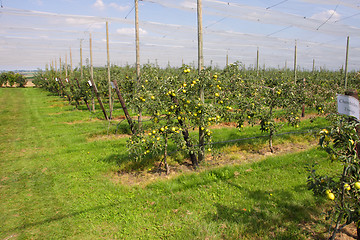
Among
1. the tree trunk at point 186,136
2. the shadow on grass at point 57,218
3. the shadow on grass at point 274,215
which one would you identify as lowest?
the shadow on grass at point 57,218

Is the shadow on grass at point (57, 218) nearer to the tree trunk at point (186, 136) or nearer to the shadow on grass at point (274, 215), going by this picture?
the shadow on grass at point (274, 215)

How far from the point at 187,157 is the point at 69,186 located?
3320 mm

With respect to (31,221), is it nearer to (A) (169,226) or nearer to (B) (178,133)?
(A) (169,226)

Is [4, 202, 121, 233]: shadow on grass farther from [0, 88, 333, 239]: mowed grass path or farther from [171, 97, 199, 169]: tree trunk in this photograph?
[171, 97, 199, 169]: tree trunk

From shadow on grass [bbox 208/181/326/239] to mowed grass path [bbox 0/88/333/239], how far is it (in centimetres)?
2

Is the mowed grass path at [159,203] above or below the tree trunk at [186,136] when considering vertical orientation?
below

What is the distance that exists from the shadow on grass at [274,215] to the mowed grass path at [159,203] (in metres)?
0.02

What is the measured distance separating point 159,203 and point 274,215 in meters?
2.14

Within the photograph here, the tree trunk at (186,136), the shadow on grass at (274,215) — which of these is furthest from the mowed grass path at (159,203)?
the tree trunk at (186,136)

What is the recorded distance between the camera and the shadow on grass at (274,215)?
3.75 metres

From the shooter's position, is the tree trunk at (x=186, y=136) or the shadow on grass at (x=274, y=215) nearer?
the shadow on grass at (x=274, y=215)

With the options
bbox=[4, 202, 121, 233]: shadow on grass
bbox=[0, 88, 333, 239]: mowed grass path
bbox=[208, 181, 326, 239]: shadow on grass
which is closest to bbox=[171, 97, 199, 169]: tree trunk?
bbox=[0, 88, 333, 239]: mowed grass path

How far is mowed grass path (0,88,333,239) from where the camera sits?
398 centimetres

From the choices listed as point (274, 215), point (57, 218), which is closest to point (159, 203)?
point (57, 218)
